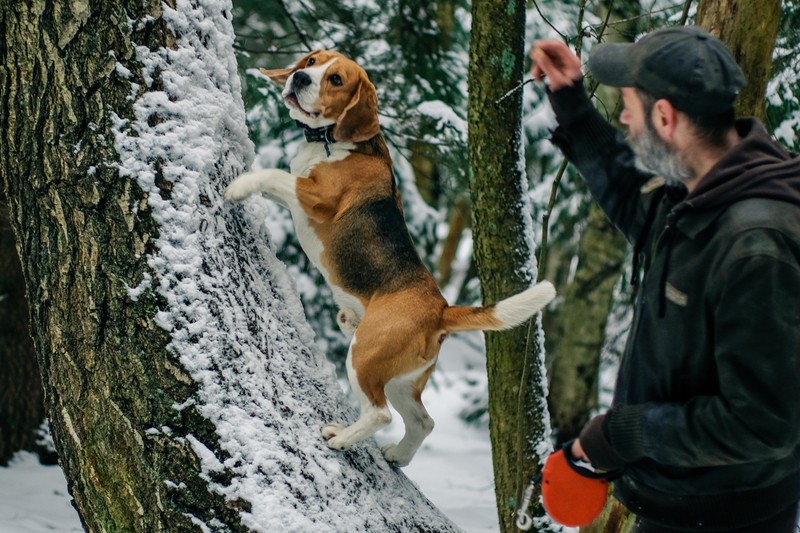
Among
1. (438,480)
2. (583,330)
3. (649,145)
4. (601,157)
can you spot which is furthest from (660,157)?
(583,330)

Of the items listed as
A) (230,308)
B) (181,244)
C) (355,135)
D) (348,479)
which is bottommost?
(348,479)

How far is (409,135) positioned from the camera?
18.9 ft

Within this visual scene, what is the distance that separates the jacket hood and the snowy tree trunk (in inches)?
53.3

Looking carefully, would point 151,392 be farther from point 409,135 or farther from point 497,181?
point 409,135

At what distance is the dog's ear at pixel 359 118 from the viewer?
3500 millimetres

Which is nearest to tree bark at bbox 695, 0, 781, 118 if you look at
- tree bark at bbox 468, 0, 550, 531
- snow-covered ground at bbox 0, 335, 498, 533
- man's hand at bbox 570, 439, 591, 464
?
tree bark at bbox 468, 0, 550, 531

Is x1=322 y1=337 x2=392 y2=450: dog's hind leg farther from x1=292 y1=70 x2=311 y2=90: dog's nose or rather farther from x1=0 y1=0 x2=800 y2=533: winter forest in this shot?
x1=292 y1=70 x2=311 y2=90: dog's nose

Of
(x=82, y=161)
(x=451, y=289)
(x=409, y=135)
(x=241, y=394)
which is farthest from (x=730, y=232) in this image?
(x=451, y=289)

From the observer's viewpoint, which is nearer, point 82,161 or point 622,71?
point 622,71

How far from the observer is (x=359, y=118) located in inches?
139

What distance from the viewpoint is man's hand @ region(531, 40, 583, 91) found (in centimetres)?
257

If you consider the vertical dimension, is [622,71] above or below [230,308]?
above

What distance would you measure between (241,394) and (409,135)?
3616 mm

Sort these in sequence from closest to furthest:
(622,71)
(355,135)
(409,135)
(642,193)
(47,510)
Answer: (622,71) < (642,193) < (355,135) < (47,510) < (409,135)
